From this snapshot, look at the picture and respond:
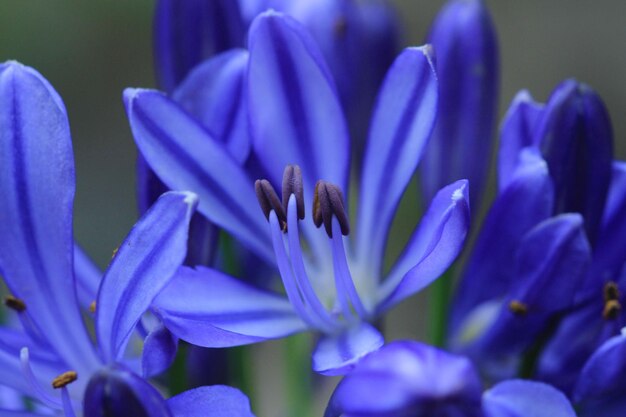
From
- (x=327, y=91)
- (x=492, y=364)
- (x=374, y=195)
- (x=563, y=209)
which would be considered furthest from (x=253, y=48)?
(x=492, y=364)

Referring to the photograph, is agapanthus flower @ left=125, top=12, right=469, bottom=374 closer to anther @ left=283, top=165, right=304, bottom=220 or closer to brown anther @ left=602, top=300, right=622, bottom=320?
anther @ left=283, top=165, right=304, bottom=220

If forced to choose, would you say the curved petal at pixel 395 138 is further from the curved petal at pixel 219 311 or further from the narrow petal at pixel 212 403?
the narrow petal at pixel 212 403

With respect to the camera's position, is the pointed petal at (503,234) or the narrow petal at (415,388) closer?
the narrow petal at (415,388)

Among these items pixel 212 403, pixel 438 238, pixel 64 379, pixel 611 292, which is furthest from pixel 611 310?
pixel 64 379

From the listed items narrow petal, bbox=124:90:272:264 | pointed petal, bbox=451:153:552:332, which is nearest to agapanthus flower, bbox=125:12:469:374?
narrow petal, bbox=124:90:272:264

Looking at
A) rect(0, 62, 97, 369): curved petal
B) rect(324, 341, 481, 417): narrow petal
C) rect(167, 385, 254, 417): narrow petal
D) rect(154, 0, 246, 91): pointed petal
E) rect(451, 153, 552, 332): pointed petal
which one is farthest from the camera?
rect(154, 0, 246, 91): pointed petal

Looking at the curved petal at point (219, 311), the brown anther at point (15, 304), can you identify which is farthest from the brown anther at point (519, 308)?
the brown anther at point (15, 304)

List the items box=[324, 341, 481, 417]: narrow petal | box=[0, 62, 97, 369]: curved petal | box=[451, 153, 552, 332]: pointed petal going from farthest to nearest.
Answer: box=[451, 153, 552, 332]: pointed petal < box=[0, 62, 97, 369]: curved petal < box=[324, 341, 481, 417]: narrow petal
